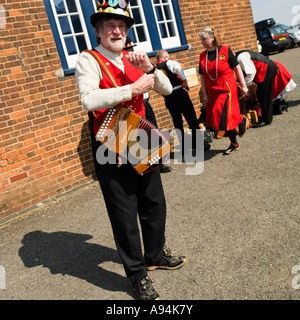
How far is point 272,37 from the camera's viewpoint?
71.7 ft

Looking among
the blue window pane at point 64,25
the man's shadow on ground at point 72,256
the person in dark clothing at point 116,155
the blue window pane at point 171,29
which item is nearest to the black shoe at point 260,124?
the blue window pane at point 171,29

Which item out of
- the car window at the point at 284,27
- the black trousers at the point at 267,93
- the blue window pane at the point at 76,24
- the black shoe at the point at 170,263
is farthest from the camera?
the car window at the point at 284,27

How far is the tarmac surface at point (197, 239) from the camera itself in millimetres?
2754

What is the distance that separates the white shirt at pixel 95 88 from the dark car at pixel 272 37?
22.1m

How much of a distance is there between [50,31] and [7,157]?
2157 millimetres

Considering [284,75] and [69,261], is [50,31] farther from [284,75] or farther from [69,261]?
[284,75]

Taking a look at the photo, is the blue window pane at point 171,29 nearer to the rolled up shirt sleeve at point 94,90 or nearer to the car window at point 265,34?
the rolled up shirt sleeve at point 94,90

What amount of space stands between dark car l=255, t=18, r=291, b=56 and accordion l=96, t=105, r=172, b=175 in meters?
22.1

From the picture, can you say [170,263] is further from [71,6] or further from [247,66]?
[71,6]

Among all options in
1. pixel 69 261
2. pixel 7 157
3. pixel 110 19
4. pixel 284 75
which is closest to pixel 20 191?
pixel 7 157

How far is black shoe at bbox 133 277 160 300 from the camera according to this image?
267 cm

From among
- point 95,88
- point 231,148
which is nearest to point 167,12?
point 231,148

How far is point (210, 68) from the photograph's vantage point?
5379 millimetres

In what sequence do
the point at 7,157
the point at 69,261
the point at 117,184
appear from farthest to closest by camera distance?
the point at 7,157 < the point at 69,261 < the point at 117,184
